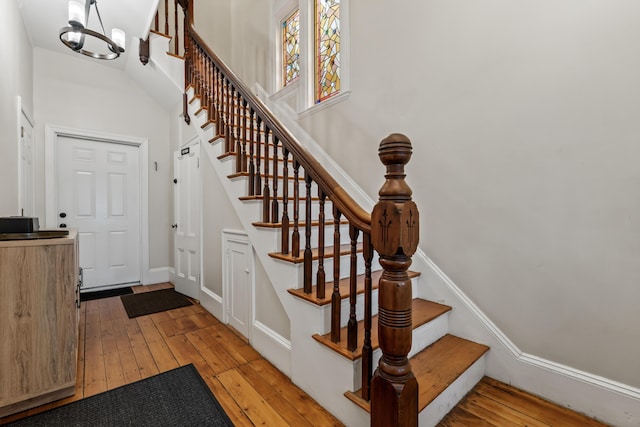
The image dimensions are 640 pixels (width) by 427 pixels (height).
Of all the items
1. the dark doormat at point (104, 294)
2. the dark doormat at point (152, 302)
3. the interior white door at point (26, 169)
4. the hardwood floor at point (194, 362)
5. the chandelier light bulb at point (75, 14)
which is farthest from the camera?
the dark doormat at point (104, 294)

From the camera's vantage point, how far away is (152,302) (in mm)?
3160

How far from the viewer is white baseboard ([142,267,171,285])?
3.92m

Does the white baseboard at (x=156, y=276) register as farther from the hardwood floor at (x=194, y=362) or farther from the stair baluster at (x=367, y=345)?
the stair baluster at (x=367, y=345)

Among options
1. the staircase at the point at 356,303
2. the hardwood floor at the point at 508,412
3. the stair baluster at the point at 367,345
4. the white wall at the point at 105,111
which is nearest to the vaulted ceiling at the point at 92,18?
the white wall at the point at 105,111

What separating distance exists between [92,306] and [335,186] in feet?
10.7

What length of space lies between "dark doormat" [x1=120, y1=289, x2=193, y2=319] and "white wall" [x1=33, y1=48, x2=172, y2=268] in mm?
690

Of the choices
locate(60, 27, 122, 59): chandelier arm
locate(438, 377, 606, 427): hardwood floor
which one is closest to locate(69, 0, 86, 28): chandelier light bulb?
locate(60, 27, 122, 59): chandelier arm

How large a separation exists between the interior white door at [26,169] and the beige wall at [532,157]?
3.33 m

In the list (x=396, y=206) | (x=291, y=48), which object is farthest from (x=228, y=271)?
(x=291, y=48)

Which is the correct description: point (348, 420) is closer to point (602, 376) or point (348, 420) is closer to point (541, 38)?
point (602, 376)

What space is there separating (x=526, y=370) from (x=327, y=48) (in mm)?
2974

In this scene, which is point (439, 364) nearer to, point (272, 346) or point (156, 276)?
point (272, 346)

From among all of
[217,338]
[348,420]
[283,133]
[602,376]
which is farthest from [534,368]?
[217,338]

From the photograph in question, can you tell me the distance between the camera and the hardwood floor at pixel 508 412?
1.31 m
